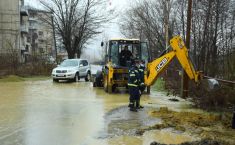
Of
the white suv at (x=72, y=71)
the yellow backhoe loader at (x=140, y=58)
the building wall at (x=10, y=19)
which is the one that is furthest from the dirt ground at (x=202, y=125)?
the building wall at (x=10, y=19)

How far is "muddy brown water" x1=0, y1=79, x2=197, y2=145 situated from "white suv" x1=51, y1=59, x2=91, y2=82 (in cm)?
1162

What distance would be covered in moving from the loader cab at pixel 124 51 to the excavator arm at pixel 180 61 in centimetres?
Answer: 311

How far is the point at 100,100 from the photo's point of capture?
64.5 ft

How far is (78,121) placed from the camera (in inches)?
526

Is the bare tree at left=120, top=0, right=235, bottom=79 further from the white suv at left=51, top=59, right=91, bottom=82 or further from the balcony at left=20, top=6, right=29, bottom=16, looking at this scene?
the balcony at left=20, top=6, right=29, bottom=16

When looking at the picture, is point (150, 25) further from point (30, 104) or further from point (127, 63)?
point (30, 104)

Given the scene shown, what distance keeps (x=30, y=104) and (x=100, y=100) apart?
10.6 feet

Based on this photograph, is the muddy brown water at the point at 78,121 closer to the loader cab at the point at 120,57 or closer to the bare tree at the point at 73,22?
the loader cab at the point at 120,57

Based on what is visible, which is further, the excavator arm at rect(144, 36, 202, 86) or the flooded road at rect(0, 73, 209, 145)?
the excavator arm at rect(144, 36, 202, 86)

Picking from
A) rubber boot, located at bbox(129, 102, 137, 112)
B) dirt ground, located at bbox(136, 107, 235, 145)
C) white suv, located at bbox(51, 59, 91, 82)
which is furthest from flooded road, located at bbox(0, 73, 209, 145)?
white suv, located at bbox(51, 59, 91, 82)

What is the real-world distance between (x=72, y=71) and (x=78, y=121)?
1916 cm

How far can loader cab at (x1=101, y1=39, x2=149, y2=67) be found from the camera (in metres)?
23.8

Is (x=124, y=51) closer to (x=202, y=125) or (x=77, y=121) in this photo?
(x=77, y=121)

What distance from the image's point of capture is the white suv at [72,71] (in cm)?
3209
